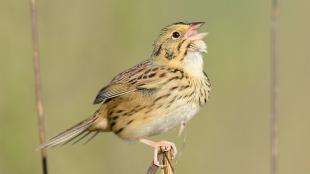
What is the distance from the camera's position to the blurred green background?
5.71 metres

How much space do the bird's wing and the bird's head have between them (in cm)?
8

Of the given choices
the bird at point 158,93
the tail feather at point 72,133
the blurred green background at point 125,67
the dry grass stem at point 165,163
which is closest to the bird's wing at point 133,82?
the bird at point 158,93

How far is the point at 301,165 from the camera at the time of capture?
6777mm

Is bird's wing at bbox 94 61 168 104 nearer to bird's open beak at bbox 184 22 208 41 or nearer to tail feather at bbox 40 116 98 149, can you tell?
tail feather at bbox 40 116 98 149

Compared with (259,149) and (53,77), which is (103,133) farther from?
(259,149)

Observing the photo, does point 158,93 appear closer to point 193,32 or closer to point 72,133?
point 193,32

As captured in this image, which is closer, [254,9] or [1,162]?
[1,162]

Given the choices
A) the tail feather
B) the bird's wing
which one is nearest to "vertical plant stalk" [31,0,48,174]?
the tail feather

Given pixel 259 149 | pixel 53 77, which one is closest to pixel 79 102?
pixel 53 77

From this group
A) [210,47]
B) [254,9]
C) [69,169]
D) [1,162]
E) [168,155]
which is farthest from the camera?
[254,9]

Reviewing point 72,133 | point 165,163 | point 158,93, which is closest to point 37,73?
point 165,163

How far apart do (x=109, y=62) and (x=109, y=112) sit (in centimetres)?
62

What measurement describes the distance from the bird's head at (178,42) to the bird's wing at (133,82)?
0.26 ft

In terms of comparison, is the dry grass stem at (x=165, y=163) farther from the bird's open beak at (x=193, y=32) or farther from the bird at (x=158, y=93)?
the bird's open beak at (x=193, y=32)
